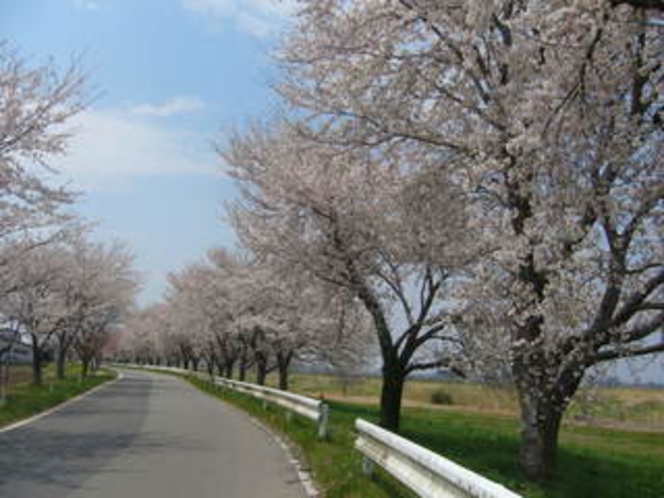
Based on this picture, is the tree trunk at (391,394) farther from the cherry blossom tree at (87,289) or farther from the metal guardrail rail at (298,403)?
the cherry blossom tree at (87,289)

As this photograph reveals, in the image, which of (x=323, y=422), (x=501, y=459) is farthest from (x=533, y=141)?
(x=501, y=459)

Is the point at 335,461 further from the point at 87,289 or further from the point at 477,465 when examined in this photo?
the point at 87,289

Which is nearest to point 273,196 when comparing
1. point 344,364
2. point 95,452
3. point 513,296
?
point 95,452

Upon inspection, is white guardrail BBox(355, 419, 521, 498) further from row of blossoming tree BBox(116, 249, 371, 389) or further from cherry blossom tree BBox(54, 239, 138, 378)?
cherry blossom tree BBox(54, 239, 138, 378)

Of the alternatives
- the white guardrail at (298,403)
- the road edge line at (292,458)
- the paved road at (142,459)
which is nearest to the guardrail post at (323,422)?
the white guardrail at (298,403)

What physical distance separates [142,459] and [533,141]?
774cm

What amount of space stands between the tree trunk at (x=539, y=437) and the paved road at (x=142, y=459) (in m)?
3.62

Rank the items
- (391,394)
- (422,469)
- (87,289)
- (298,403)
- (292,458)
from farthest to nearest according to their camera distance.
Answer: (87,289)
(391,394)
(298,403)
(292,458)
(422,469)

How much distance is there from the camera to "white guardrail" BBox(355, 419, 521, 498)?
487cm

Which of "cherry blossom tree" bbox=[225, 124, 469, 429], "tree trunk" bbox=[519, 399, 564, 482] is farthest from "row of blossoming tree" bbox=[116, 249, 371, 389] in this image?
"tree trunk" bbox=[519, 399, 564, 482]

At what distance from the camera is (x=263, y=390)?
Answer: 23547 millimetres

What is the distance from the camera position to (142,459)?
12.0 metres

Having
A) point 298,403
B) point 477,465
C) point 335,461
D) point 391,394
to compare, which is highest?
point 391,394

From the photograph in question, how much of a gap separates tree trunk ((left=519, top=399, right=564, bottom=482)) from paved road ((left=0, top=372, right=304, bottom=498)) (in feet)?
11.9
